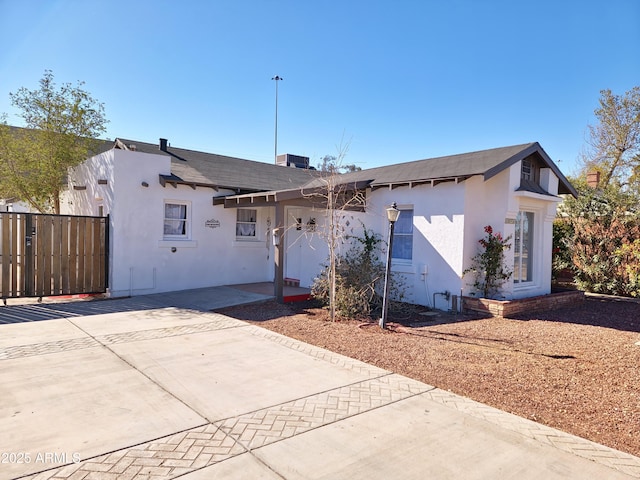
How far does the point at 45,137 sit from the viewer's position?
11.8 m

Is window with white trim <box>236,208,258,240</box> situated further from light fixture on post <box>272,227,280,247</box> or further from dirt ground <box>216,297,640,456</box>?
dirt ground <box>216,297,640,456</box>

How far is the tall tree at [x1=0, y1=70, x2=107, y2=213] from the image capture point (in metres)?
11.7

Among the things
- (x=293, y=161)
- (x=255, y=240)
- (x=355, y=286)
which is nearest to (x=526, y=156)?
(x=355, y=286)

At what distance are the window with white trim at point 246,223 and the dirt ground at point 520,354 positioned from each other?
11.9 ft

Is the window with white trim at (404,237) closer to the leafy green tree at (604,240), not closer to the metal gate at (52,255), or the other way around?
the leafy green tree at (604,240)

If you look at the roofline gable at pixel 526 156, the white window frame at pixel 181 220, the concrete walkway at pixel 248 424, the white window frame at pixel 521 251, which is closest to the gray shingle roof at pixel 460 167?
the roofline gable at pixel 526 156

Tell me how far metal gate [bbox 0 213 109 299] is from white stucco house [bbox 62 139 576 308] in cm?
41

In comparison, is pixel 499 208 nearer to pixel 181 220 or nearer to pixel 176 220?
pixel 181 220

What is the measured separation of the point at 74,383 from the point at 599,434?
5.57m

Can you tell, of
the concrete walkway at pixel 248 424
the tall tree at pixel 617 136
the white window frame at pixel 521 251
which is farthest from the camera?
the tall tree at pixel 617 136

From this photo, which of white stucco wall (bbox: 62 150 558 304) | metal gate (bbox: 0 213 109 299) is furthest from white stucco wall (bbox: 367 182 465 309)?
metal gate (bbox: 0 213 109 299)

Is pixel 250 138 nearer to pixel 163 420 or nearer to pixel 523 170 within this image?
pixel 523 170

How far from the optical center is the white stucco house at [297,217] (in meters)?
9.86

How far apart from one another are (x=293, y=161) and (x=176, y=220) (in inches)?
478
